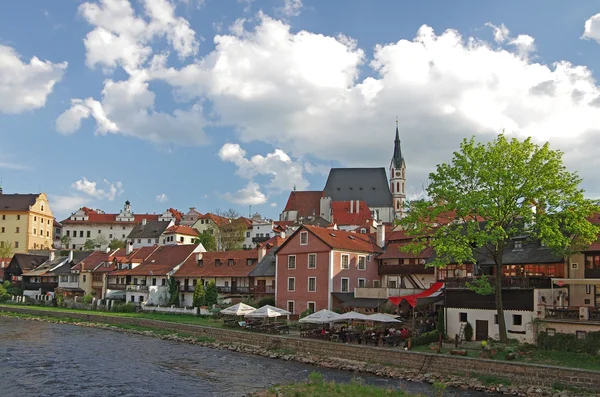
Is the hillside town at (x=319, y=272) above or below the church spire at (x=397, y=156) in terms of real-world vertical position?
below

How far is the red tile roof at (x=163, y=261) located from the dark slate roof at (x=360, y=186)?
66832 mm

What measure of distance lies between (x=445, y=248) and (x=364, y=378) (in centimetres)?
861

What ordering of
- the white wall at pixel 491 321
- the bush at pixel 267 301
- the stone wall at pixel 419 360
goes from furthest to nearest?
the bush at pixel 267 301
the white wall at pixel 491 321
the stone wall at pixel 419 360

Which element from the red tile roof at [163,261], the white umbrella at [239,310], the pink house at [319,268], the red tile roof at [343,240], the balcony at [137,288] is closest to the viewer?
the white umbrella at [239,310]

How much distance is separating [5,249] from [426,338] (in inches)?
3868

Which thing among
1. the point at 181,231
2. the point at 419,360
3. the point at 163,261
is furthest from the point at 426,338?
the point at 181,231

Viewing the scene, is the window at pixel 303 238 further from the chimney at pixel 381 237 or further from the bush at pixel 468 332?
the bush at pixel 468 332

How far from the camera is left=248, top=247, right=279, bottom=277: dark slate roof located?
5990 centimetres

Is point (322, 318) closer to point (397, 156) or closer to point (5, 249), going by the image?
point (5, 249)

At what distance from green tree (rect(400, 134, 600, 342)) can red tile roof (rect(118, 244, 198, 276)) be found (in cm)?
4140

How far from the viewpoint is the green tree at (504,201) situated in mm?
32469

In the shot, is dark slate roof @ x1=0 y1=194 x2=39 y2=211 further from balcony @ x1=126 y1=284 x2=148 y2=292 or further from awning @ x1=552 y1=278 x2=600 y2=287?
awning @ x1=552 y1=278 x2=600 y2=287

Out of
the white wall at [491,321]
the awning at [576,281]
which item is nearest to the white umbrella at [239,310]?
the white wall at [491,321]

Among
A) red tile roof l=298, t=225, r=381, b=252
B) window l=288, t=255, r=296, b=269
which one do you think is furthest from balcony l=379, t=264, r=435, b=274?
window l=288, t=255, r=296, b=269
